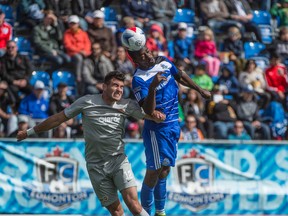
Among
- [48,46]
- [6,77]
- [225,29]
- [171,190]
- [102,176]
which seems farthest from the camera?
[225,29]

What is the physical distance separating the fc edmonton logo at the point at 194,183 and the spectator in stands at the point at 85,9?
216 inches

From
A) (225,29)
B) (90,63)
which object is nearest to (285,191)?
(90,63)

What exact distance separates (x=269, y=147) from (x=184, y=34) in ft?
18.2

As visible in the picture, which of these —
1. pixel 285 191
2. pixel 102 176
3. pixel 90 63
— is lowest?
pixel 285 191

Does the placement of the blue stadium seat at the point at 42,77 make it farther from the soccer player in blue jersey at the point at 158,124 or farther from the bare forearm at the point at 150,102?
the bare forearm at the point at 150,102

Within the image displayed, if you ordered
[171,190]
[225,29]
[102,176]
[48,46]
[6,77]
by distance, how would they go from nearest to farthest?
[102,176] < [171,190] < [6,77] < [48,46] < [225,29]

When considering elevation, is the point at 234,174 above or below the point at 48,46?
below

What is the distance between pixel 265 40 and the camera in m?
22.8

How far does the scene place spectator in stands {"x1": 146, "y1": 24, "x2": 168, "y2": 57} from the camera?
1973 cm

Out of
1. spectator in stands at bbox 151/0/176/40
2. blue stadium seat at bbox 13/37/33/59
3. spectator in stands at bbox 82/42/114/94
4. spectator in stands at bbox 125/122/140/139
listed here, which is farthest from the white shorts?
spectator in stands at bbox 151/0/176/40

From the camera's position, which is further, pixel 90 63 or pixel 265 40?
pixel 265 40

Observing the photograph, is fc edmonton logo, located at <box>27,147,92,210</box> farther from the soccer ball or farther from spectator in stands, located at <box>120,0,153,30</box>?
spectator in stands, located at <box>120,0,153,30</box>

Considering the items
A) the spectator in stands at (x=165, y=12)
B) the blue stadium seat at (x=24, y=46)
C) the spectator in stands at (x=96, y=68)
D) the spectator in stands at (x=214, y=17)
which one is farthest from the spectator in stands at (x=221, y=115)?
the blue stadium seat at (x=24, y=46)

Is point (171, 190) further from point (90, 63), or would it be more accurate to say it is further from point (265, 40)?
point (265, 40)
